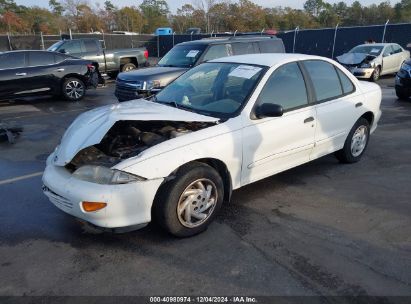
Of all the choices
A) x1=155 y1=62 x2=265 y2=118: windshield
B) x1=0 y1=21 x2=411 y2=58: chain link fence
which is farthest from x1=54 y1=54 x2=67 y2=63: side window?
x1=0 y1=21 x2=411 y2=58: chain link fence

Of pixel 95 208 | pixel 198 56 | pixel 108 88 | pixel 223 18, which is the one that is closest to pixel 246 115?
pixel 95 208

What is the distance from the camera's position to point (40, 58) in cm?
1164

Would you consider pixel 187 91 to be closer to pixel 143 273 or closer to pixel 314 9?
pixel 143 273

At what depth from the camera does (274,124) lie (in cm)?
424

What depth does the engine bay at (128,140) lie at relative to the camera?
3643mm

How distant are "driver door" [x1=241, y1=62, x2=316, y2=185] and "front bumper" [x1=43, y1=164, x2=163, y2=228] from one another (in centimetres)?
118

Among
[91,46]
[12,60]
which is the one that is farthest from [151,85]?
[91,46]

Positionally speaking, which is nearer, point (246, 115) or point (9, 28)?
point (246, 115)

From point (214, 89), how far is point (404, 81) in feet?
27.5

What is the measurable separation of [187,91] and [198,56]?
197 inches

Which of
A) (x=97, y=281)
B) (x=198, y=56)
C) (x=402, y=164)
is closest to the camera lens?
(x=97, y=281)

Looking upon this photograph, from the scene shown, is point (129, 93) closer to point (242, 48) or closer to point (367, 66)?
point (242, 48)

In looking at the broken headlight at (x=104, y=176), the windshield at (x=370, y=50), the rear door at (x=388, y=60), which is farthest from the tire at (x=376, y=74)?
the broken headlight at (x=104, y=176)

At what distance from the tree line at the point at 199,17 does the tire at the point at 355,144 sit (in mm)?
66320
